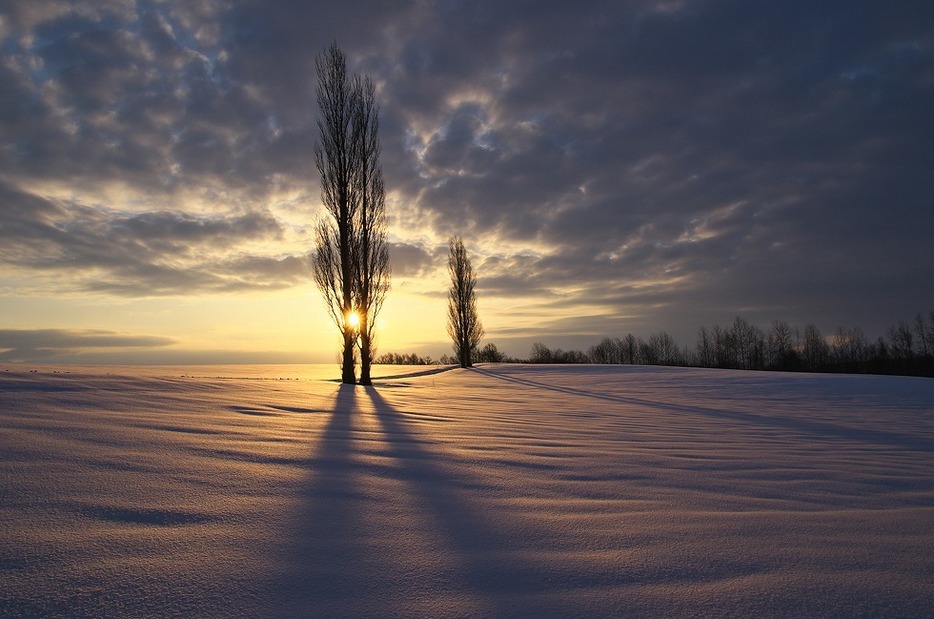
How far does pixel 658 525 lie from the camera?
1906 mm

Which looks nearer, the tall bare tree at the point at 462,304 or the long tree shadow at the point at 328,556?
the long tree shadow at the point at 328,556

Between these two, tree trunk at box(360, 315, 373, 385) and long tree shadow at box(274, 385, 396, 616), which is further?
tree trunk at box(360, 315, 373, 385)

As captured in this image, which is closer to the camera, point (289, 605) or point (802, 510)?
point (289, 605)

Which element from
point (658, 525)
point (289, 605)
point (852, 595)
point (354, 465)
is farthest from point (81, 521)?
point (852, 595)

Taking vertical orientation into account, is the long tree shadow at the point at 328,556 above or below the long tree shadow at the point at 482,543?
above

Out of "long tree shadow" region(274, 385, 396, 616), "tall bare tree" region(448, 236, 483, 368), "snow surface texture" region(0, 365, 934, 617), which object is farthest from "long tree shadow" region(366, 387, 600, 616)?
"tall bare tree" region(448, 236, 483, 368)

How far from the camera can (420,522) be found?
185 cm

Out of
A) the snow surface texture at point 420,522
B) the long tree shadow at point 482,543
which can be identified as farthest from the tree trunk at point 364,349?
the long tree shadow at point 482,543

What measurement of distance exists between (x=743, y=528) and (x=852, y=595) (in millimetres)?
541

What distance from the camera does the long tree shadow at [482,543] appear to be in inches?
51.7

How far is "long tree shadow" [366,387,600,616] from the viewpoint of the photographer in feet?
4.31

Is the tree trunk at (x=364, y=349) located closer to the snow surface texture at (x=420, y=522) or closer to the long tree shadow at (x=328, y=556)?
the snow surface texture at (x=420, y=522)

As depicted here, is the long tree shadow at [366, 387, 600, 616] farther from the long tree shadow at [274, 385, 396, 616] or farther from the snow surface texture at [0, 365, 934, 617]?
the long tree shadow at [274, 385, 396, 616]

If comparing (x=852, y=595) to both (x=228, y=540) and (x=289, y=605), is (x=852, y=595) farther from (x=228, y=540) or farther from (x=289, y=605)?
(x=228, y=540)
